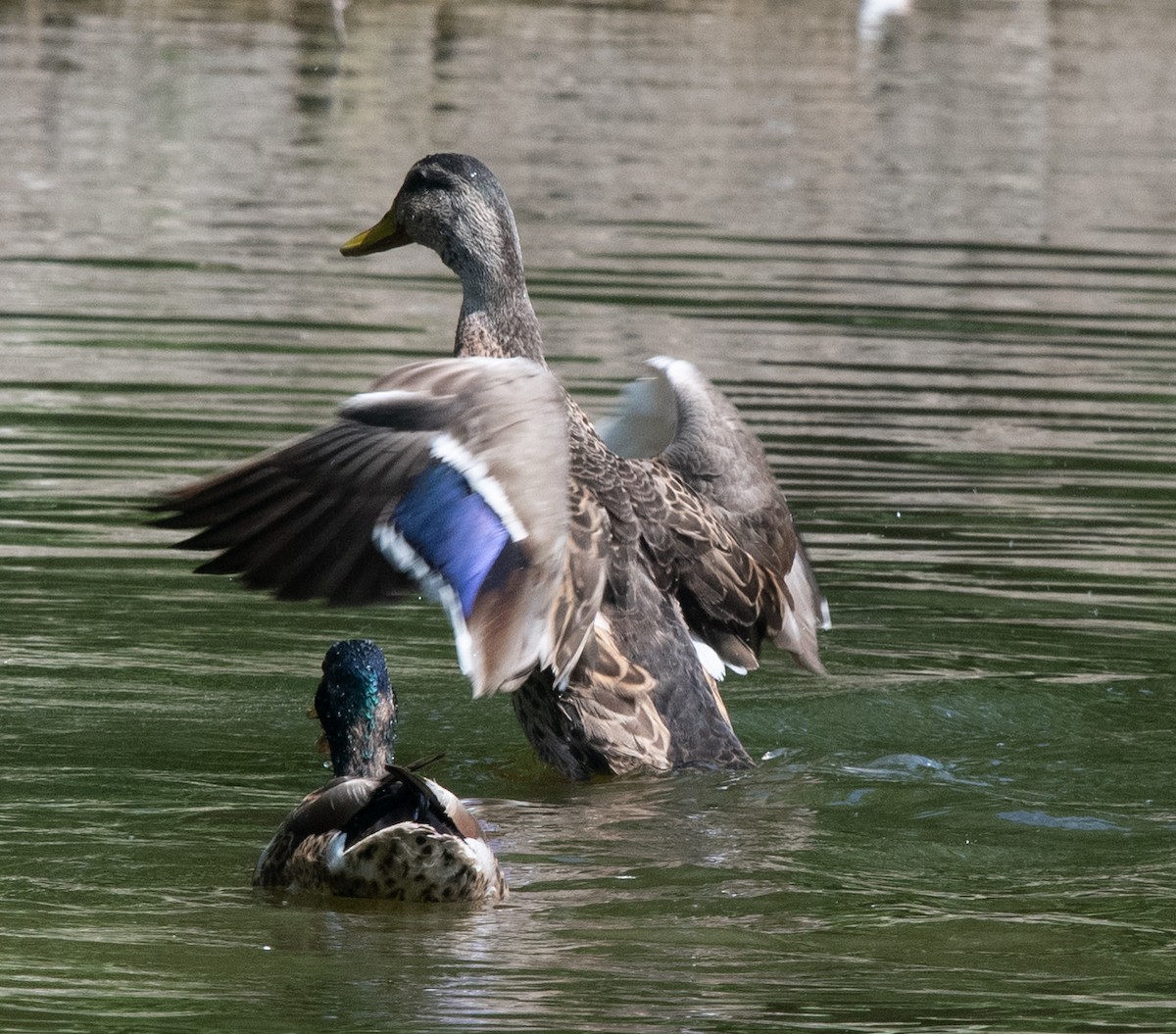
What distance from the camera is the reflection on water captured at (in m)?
5.04

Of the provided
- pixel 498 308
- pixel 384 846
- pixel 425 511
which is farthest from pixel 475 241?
pixel 384 846

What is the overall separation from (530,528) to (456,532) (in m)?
0.20

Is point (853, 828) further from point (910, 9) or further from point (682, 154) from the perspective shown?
point (910, 9)

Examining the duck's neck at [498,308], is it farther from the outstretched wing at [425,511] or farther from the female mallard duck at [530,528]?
the outstretched wing at [425,511]

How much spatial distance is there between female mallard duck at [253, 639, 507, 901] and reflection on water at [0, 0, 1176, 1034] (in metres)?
0.08

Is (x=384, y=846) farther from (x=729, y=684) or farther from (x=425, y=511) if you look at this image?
(x=729, y=684)

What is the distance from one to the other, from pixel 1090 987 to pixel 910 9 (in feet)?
132

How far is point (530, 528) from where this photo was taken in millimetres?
6121

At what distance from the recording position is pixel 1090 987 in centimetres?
495

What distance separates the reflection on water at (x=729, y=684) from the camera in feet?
16.5

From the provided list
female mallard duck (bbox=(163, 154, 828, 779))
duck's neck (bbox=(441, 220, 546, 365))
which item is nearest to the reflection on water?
female mallard duck (bbox=(163, 154, 828, 779))

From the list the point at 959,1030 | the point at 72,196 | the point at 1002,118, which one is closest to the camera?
the point at 959,1030

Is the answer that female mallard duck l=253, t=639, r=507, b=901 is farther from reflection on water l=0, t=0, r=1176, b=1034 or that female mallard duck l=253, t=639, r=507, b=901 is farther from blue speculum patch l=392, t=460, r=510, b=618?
blue speculum patch l=392, t=460, r=510, b=618

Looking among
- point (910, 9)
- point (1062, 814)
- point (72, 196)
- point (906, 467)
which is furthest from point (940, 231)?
point (910, 9)
